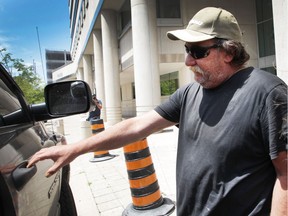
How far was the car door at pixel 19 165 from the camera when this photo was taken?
121cm

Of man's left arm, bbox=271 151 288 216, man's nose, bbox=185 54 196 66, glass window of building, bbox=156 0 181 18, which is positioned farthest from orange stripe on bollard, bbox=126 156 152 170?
glass window of building, bbox=156 0 181 18

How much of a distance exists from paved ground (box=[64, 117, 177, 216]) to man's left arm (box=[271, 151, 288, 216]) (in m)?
2.61

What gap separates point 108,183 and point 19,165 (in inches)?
161

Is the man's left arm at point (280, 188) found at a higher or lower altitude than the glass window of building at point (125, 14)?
lower

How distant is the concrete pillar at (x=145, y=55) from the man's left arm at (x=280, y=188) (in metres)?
10.00

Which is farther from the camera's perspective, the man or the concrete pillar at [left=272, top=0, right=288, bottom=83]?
the concrete pillar at [left=272, top=0, right=288, bottom=83]

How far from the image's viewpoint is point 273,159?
134cm

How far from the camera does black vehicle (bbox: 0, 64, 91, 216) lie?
1.24 m

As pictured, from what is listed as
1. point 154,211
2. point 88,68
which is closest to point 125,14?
point 88,68

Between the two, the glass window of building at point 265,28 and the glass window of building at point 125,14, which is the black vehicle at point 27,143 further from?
the glass window of building at point 125,14

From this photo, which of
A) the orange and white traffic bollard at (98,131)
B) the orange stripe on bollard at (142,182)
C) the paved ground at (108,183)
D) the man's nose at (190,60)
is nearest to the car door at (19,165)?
the man's nose at (190,60)

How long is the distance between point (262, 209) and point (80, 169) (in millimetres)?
5643

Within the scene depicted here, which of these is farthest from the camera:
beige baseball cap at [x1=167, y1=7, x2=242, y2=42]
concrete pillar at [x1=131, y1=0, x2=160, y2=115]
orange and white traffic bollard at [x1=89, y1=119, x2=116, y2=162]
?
concrete pillar at [x1=131, y1=0, x2=160, y2=115]

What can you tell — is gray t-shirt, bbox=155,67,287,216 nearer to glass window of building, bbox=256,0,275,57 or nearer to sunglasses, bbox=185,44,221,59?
sunglasses, bbox=185,44,221,59
